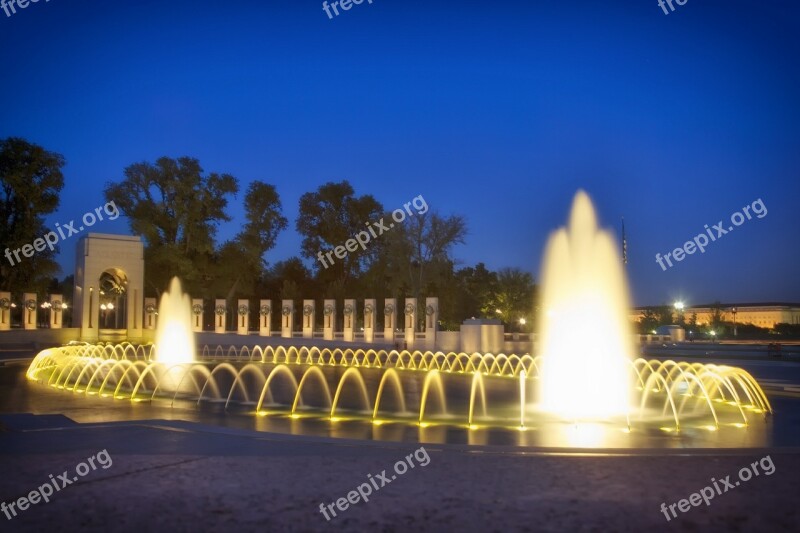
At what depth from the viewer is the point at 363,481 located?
24.3 ft

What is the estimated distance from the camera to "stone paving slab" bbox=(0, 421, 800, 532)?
5957mm

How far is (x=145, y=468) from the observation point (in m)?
7.93

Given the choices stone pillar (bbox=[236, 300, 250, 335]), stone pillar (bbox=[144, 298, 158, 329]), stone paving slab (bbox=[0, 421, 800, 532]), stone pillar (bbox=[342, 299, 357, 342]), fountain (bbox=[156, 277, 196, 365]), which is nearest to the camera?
stone paving slab (bbox=[0, 421, 800, 532])

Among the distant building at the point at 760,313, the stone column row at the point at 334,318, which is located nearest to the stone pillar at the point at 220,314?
the stone column row at the point at 334,318

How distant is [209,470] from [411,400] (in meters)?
8.86

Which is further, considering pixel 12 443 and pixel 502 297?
pixel 502 297

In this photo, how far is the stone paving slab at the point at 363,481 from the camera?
596 cm

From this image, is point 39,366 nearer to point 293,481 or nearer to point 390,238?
point 293,481

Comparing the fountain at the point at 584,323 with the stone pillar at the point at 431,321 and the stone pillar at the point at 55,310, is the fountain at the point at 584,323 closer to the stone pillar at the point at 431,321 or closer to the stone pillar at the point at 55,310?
the stone pillar at the point at 431,321

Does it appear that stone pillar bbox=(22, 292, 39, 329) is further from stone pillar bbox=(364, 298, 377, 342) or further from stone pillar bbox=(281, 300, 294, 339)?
stone pillar bbox=(364, 298, 377, 342)

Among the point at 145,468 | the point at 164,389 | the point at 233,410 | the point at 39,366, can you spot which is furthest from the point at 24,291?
the point at 145,468

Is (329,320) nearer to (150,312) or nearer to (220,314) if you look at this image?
(220,314)

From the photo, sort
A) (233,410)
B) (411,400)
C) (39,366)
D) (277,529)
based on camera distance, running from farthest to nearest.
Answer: (39,366)
(411,400)
(233,410)
(277,529)

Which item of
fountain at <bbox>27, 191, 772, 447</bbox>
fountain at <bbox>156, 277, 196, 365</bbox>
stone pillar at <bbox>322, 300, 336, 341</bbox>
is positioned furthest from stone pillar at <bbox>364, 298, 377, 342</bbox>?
fountain at <bbox>27, 191, 772, 447</bbox>
